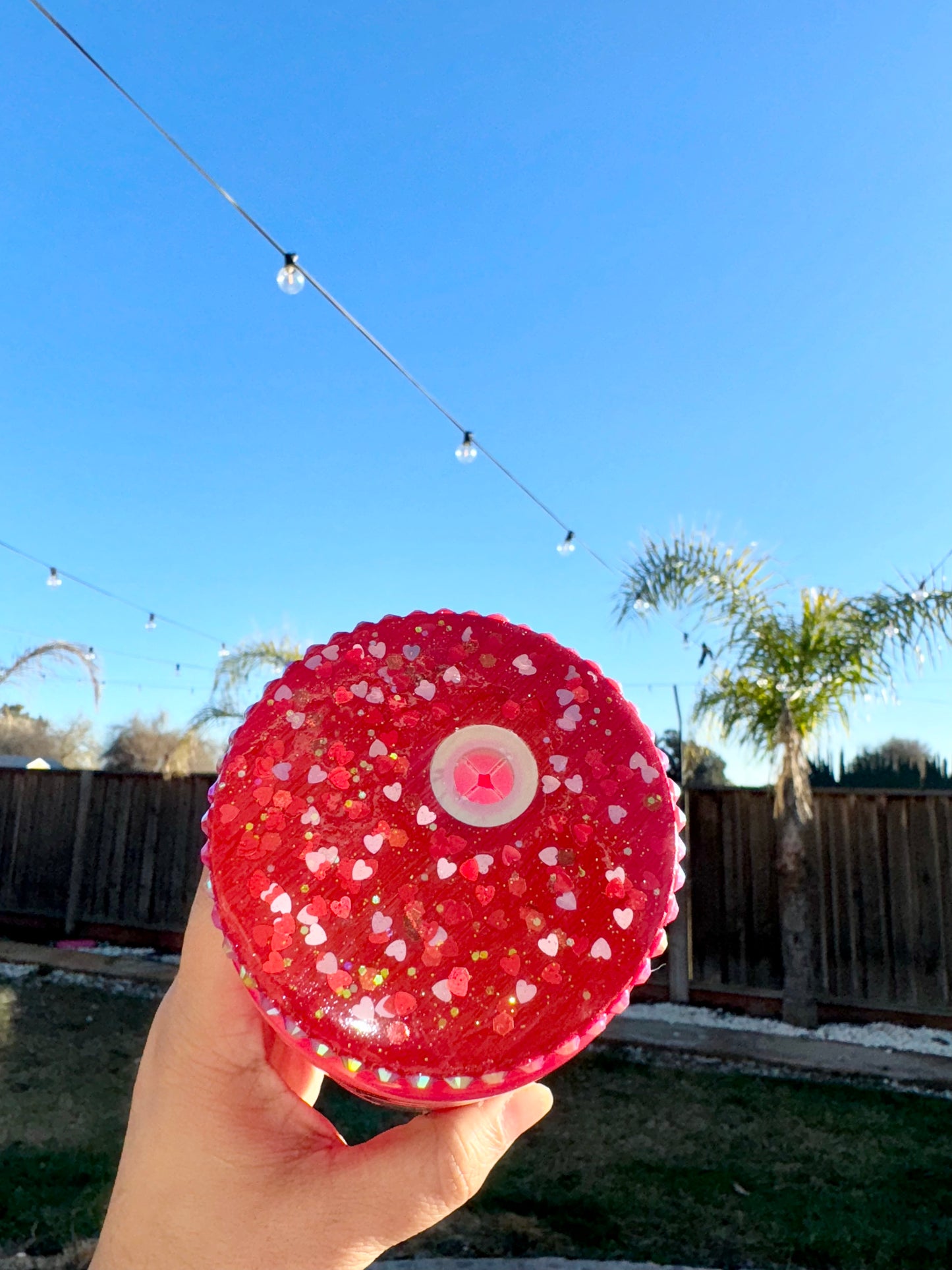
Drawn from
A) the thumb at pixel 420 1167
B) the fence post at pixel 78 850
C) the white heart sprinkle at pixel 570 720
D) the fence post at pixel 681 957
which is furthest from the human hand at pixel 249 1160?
the fence post at pixel 78 850

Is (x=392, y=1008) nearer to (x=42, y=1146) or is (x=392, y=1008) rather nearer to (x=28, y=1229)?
(x=28, y=1229)

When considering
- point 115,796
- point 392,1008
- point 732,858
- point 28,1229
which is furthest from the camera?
point 115,796

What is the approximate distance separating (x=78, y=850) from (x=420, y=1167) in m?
9.09

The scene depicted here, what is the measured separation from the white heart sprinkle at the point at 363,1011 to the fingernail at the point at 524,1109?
247mm

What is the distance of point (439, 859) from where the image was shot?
42.5 inches

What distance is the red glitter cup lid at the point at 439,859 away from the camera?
1.02m

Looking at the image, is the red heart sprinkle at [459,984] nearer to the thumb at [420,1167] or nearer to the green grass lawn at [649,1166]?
the thumb at [420,1167]

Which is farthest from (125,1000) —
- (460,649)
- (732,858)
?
(460,649)

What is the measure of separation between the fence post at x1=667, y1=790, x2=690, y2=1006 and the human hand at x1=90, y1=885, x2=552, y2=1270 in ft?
19.5

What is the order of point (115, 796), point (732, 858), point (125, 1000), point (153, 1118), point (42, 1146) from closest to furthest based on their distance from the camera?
point (153, 1118) < point (42, 1146) < point (125, 1000) < point (732, 858) < point (115, 796)

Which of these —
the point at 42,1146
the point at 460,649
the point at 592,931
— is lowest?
the point at 42,1146

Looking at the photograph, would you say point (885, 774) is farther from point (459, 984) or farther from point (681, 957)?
point (459, 984)

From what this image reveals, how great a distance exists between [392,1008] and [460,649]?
1.55ft

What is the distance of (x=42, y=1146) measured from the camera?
12.4 feet
